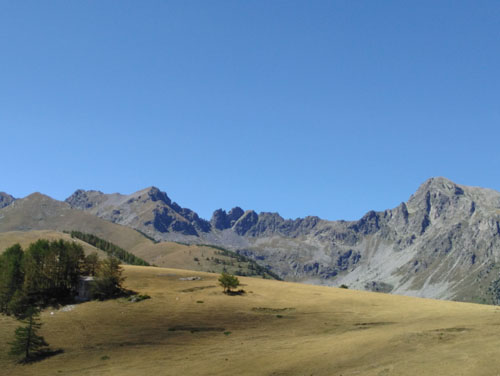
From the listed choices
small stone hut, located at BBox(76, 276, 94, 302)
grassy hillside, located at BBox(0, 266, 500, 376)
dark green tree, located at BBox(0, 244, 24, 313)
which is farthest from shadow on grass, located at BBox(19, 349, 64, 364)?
small stone hut, located at BBox(76, 276, 94, 302)

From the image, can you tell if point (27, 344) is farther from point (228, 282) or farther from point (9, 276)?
point (228, 282)

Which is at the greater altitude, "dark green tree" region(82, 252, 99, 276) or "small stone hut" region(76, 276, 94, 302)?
"dark green tree" region(82, 252, 99, 276)

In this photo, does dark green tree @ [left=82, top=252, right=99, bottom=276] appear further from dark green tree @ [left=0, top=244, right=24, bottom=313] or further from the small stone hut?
dark green tree @ [left=0, top=244, right=24, bottom=313]

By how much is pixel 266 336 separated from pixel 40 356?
3286 centimetres

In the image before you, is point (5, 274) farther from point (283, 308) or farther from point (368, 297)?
point (368, 297)

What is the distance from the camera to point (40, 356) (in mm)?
67625

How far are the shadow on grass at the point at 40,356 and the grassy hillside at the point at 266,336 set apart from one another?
126cm

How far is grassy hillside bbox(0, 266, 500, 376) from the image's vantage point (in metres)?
50.9

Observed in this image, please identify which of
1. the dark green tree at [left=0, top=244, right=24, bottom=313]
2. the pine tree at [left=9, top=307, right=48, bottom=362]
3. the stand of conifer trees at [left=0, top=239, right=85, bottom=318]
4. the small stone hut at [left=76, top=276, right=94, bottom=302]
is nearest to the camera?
the pine tree at [left=9, top=307, right=48, bottom=362]

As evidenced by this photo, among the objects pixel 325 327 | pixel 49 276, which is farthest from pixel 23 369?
pixel 325 327

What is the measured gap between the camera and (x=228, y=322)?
80000 millimetres

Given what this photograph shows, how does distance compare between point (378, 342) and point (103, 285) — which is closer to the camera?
point (378, 342)

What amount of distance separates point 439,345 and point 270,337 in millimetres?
25168

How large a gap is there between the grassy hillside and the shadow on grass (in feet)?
4.12
